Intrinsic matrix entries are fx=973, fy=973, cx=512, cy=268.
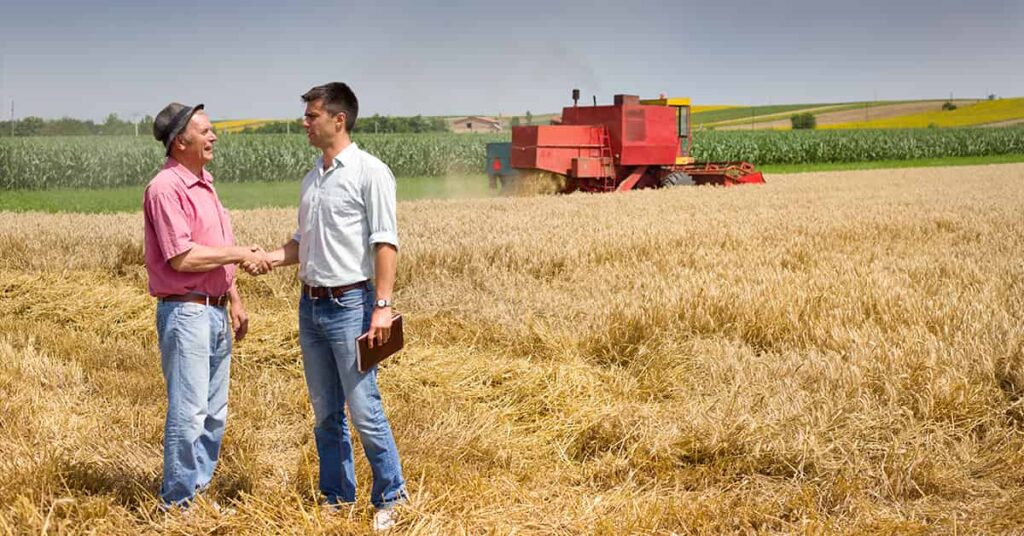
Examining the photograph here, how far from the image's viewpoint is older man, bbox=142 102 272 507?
399cm

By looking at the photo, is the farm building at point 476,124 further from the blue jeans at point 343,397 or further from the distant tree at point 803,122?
the blue jeans at point 343,397

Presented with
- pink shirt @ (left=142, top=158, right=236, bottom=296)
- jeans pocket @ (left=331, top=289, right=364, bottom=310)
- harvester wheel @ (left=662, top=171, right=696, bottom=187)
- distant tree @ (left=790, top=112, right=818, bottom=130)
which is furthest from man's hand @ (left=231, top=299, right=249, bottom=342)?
distant tree @ (left=790, top=112, right=818, bottom=130)

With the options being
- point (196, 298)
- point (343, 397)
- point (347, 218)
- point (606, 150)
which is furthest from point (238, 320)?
point (606, 150)

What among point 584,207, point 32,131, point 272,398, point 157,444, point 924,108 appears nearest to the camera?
point 157,444

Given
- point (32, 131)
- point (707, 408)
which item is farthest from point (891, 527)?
point (32, 131)

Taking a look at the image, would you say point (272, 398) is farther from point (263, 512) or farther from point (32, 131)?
point (32, 131)

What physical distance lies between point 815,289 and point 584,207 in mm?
8472

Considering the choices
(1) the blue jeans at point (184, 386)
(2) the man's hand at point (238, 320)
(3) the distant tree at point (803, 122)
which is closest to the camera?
(1) the blue jeans at point (184, 386)

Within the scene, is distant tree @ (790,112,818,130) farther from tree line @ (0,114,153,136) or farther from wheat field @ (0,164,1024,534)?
wheat field @ (0,164,1024,534)

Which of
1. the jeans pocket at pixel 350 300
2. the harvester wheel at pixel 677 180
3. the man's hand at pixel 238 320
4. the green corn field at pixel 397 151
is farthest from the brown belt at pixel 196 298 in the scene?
the green corn field at pixel 397 151

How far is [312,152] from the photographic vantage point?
3900 cm

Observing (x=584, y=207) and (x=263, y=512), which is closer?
(x=263, y=512)

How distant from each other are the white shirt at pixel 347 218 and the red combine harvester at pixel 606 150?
17.1m

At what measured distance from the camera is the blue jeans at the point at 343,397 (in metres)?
3.99
